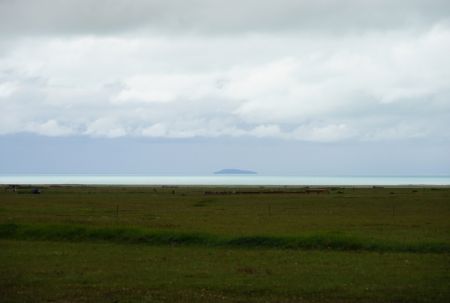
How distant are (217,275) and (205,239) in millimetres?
11777

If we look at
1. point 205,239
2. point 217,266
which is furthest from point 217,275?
point 205,239

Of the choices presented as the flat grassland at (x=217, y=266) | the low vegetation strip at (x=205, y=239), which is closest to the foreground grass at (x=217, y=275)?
the flat grassland at (x=217, y=266)

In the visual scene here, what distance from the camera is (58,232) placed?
36.9 meters

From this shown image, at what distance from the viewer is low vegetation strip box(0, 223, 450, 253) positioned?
100 ft

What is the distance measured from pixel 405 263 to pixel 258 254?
7.51 meters

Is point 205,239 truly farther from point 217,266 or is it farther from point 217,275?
point 217,275

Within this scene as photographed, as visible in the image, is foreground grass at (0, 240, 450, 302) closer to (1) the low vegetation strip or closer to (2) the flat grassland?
(2) the flat grassland

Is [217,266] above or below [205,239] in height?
below

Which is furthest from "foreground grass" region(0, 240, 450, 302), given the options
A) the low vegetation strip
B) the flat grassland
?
the low vegetation strip

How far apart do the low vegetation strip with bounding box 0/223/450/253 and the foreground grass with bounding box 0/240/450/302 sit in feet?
6.82

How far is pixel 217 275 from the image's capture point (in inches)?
858

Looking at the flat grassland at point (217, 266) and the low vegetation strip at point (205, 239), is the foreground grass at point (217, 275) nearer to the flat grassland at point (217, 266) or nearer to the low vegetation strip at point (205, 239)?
the flat grassland at point (217, 266)

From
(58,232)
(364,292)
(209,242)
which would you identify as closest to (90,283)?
(364,292)

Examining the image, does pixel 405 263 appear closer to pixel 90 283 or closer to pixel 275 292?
pixel 275 292
